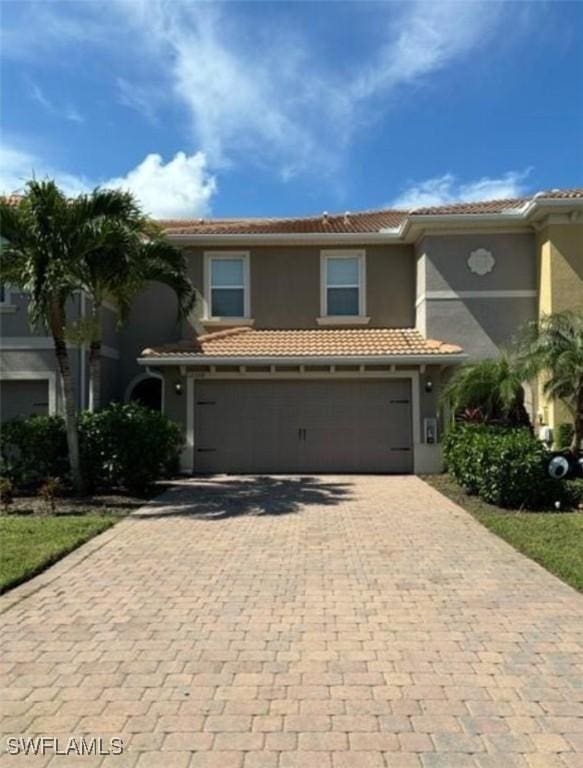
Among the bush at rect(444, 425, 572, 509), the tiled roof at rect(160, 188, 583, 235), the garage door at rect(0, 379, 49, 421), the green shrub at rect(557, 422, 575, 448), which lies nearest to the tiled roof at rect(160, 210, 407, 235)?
the tiled roof at rect(160, 188, 583, 235)

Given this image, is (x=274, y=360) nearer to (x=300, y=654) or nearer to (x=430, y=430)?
(x=430, y=430)

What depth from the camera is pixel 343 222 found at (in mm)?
20047

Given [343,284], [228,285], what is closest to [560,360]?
[343,284]

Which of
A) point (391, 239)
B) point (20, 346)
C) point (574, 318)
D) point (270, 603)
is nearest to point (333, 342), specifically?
point (391, 239)

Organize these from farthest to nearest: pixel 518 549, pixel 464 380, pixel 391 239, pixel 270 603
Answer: pixel 391 239
pixel 464 380
pixel 518 549
pixel 270 603

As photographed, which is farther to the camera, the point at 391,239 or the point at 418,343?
the point at 391,239

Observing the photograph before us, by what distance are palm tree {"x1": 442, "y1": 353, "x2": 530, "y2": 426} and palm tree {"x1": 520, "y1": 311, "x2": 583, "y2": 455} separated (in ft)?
1.63

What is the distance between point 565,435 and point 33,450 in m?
11.0

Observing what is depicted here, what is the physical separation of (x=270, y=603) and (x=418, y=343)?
1129 centimetres

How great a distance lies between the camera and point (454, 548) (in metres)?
8.44

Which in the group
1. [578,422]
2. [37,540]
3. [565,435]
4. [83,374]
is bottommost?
[37,540]

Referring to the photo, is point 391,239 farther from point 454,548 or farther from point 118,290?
point 454,548

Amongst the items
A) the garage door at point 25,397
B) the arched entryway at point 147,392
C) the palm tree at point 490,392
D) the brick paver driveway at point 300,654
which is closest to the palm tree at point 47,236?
the brick paver driveway at point 300,654

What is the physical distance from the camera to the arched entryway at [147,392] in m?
18.7
